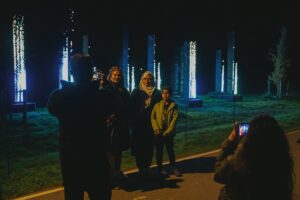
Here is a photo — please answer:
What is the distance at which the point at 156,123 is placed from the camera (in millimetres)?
8250

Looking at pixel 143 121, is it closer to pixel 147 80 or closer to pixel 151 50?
pixel 147 80

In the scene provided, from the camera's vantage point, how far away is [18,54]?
21.1 meters

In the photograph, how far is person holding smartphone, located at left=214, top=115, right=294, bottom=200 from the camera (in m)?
3.00

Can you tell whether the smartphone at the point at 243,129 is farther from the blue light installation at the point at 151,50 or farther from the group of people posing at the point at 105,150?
the blue light installation at the point at 151,50

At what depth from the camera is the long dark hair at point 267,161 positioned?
3.00 meters

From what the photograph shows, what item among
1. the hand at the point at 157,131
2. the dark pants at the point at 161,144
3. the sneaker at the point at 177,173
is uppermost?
the hand at the point at 157,131

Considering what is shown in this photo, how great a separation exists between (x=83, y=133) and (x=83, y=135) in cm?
2

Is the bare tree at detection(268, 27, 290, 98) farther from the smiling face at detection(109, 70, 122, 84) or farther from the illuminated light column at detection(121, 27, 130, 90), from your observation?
the smiling face at detection(109, 70, 122, 84)

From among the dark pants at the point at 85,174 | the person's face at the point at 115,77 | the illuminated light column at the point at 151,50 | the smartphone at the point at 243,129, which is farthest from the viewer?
the illuminated light column at the point at 151,50

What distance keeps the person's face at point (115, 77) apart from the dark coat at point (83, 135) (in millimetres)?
3586

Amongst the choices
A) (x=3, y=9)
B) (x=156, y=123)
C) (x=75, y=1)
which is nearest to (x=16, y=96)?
(x=3, y=9)

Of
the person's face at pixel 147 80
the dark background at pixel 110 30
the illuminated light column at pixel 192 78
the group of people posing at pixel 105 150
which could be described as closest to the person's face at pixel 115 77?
the person's face at pixel 147 80

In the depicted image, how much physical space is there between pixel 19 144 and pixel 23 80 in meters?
9.17

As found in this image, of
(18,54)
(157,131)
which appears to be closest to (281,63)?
(18,54)
